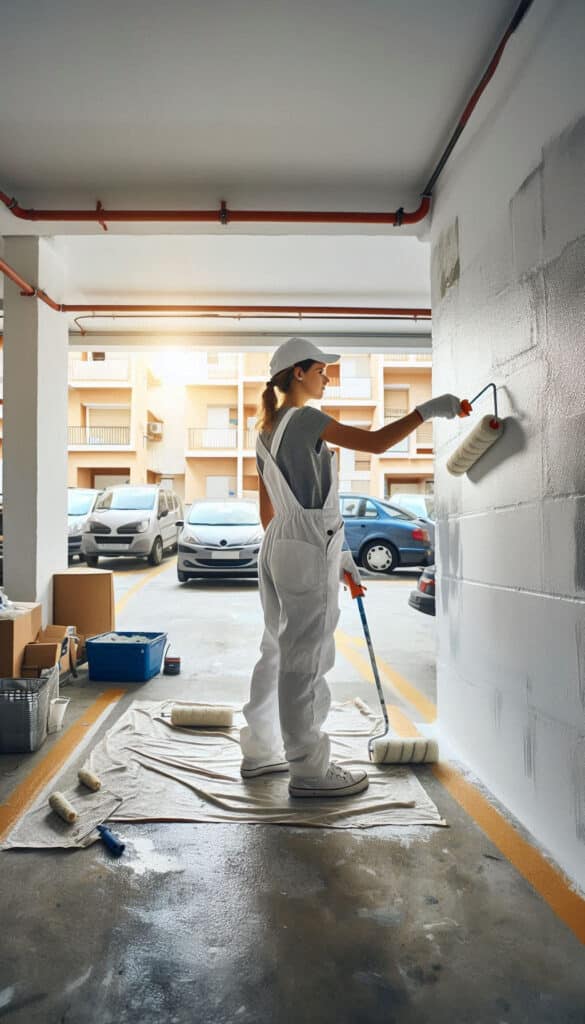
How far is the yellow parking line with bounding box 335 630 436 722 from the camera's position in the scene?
12.5 ft

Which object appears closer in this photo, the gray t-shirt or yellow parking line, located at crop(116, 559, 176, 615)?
the gray t-shirt

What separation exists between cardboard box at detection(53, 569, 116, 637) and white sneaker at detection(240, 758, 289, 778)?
2.45 metres

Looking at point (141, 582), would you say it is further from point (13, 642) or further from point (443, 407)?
point (443, 407)

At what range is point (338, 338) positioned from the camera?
7.37 meters

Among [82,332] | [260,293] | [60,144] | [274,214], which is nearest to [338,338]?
[260,293]

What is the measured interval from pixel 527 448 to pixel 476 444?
0.34 metres

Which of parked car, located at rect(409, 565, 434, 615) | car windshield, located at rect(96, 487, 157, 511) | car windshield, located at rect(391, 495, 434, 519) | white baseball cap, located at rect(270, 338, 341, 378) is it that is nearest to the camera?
white baseball cap, located at rect(270, 338, 341, 378)

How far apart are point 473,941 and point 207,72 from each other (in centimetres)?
346

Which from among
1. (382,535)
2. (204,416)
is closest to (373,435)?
(382,535)

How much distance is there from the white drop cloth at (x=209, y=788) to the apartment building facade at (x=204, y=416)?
1761 centimetres

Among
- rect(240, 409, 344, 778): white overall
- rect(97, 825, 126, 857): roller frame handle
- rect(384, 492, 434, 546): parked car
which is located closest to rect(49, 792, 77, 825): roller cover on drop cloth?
rect(97, 825, 126, 857): roller frame handle

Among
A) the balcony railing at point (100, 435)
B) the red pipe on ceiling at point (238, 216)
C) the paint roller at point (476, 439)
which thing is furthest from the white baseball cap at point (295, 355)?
the balcony railing at point (100, 435)

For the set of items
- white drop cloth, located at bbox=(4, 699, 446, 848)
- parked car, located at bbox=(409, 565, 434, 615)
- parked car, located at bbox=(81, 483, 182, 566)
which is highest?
parked car, located at bbox=(81, 483, 182, 566)

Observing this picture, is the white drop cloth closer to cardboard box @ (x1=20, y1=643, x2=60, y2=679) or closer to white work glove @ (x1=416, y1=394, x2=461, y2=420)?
cardboard box @ (x1=20, y1=643, x2=60, y2=679)
